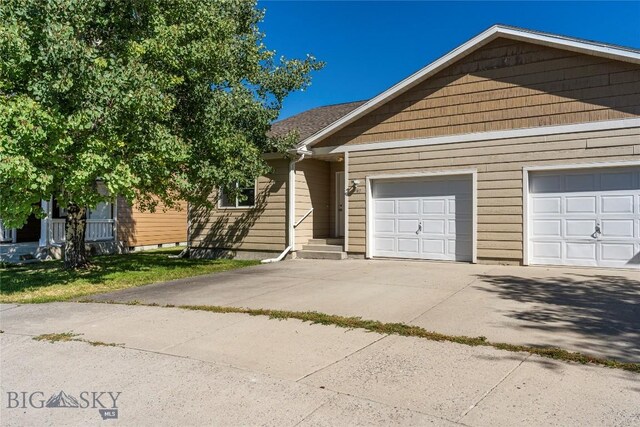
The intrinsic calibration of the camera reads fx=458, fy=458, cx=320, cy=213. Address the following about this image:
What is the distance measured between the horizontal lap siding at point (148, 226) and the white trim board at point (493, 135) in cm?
721

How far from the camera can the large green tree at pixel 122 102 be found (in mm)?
7473

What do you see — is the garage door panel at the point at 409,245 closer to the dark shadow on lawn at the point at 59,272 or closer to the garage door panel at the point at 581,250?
the garage door panel at the point at 581,250

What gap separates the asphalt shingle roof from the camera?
14.6 meters

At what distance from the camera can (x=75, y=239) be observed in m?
11.1

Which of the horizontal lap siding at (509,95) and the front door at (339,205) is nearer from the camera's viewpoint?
the horizontal lap siding at (509,95)

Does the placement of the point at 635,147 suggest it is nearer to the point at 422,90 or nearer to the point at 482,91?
the point at 482,91

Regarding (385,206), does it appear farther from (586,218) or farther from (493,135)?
(586,218)

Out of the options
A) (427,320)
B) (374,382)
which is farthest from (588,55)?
(374,382)

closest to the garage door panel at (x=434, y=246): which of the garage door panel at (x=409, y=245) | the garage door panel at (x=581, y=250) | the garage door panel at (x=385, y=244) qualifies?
the garage door panel at (x=409, y=245)

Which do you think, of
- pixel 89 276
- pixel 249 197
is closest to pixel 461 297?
pixel 89 276

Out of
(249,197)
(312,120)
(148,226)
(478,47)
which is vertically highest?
(478,47)

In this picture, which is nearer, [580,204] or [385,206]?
[580,204]

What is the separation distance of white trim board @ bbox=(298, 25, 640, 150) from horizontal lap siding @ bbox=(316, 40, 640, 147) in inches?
7.0

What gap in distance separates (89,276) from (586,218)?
1085 centimetres
